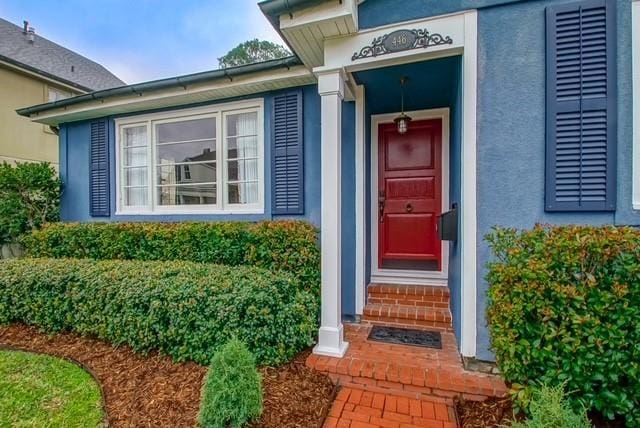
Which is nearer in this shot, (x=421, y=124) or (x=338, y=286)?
(x=338, y=286)

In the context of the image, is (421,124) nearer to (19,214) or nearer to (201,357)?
(201,357)

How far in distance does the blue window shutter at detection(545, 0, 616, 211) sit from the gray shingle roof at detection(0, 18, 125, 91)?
43.8 feet

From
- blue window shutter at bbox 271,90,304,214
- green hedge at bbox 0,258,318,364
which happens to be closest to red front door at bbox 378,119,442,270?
blue window shutter at bbox 271,90,304,214

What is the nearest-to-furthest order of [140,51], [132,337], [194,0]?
1. [132,337]
2. [194,0]
3. [140,51]

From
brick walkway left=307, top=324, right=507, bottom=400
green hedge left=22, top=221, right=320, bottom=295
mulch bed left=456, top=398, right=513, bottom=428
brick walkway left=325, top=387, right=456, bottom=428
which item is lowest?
brick walkway left=325, top=387, right=456, bottom=428

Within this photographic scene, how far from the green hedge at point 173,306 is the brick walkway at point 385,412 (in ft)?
2.46

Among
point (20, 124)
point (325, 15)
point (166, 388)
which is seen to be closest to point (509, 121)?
point (325, 15)

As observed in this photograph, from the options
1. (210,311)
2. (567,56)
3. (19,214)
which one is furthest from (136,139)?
(567,56)

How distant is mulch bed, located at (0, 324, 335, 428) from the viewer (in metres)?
2.24

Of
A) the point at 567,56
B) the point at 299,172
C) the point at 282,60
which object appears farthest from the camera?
the point at 299,172

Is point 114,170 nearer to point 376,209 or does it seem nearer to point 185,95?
point 185,95

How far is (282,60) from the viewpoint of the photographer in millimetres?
3947

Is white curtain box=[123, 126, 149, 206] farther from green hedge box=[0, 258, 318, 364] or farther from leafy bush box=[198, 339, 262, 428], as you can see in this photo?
leafy bush box=[198, 339, 262, 428]

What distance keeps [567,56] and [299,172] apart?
2927 millimetres
